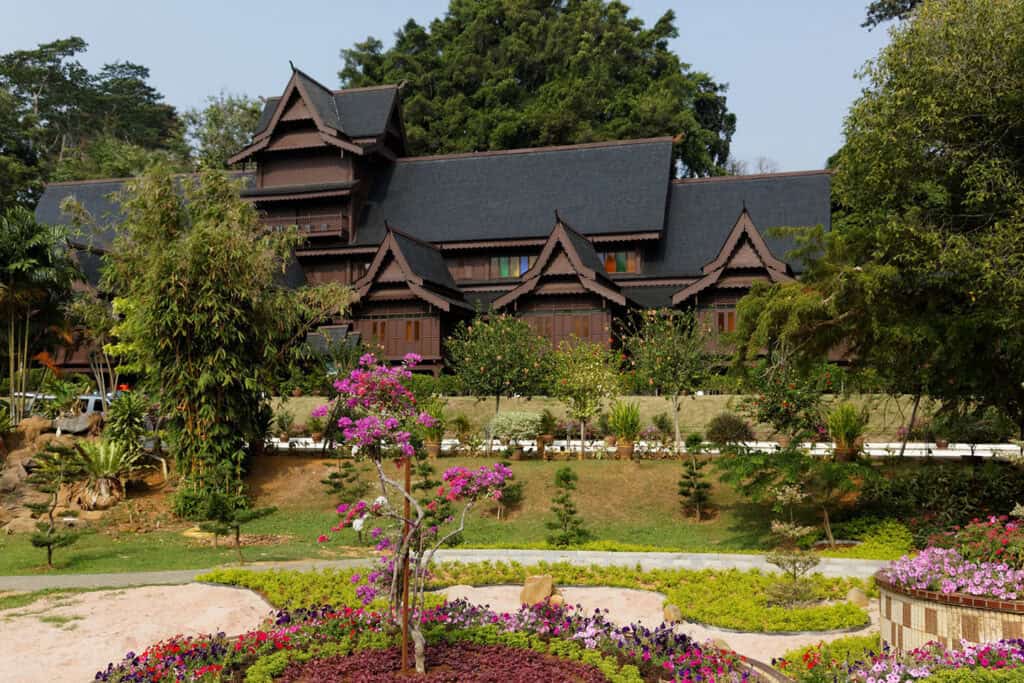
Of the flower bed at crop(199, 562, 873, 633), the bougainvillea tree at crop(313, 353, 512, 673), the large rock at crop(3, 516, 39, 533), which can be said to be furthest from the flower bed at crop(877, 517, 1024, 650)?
the large rock at crop(3, 516, 39, 533)

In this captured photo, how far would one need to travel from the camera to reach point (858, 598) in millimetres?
11977

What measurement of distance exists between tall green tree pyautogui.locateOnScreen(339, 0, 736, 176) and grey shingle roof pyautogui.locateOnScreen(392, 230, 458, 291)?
17.2 metres

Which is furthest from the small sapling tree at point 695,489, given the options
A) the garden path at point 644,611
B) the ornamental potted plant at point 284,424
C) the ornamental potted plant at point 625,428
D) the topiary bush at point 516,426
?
the ornamental potted plant at point 284,424

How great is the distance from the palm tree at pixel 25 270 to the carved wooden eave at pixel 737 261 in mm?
20642

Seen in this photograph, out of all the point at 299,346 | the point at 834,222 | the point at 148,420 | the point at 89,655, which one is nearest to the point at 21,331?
the point at 148,420

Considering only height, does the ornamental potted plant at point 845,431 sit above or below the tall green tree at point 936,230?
below

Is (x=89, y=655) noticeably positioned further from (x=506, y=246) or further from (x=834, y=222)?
(x=834, y=222)

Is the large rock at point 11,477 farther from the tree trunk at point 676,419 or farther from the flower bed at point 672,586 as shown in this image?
the tree trunk at point 676,419

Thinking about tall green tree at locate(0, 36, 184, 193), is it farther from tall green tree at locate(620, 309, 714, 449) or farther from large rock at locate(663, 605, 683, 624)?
large rock at locate(663, 605, 683, 624)

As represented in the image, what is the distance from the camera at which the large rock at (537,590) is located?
12.6m

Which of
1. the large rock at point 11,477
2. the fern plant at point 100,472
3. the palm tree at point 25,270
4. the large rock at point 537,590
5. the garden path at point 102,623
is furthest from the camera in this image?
the palm tree at point 25,270

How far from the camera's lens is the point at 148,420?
27.4 meters

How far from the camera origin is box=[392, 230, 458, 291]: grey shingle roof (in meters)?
36.3

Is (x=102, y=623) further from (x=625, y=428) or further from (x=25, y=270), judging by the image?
(x=25, y=270)
